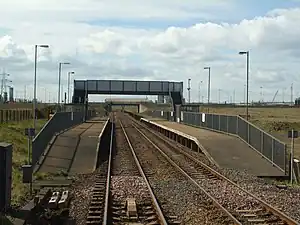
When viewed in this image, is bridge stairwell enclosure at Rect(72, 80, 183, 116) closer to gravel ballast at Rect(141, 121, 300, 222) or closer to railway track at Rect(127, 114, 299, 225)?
railway track at Rect(127, 114, 299, 225)

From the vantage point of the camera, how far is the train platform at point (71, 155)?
27594 millimetres

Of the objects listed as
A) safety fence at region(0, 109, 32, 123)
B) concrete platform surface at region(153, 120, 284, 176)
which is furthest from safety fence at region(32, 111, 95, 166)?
safety fence at region(0, 109, 32, 123)

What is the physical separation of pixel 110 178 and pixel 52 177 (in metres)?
3.01

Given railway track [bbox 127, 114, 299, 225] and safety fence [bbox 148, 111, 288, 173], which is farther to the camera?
safety fence [bbox 148, 111, 288, 173]

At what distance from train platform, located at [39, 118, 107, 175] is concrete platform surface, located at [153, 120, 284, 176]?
6422 millimetres

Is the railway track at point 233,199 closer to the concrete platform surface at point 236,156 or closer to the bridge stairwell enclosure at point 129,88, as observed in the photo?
the concrete platform surface at point 236,156

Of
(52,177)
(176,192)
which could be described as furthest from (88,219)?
(52,177)

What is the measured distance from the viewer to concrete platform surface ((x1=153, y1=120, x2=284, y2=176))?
26984 millimetres

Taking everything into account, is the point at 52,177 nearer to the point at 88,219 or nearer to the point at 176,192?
the point at 176,192

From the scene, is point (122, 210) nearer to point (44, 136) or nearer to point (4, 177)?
point (4, 177)

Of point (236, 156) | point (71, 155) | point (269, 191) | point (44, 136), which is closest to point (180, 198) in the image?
point (269, 191)

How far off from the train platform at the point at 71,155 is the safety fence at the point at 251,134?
8.60 m

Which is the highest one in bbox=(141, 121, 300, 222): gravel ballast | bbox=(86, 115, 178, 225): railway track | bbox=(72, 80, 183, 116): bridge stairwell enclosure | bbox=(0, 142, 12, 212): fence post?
bbox=(72, 80, 183, 116): bridge stairwell enclosure

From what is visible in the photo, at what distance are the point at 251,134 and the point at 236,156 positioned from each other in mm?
2730
